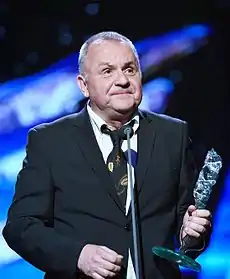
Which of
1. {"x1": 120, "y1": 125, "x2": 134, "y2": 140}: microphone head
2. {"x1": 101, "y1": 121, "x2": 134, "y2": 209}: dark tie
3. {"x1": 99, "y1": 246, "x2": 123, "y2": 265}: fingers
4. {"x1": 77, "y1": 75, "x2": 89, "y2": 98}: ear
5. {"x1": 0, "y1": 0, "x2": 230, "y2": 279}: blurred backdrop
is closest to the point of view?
{"x1": 99, "y1": 246, "x2": 123, "y2": 265}: fingers

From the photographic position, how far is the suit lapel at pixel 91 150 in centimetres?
145

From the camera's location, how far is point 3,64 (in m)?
2.38

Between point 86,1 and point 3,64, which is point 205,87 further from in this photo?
point 3,64

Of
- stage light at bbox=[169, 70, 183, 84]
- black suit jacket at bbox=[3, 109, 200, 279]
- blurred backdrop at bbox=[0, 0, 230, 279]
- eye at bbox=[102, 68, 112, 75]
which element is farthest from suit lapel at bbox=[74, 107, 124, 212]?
stage light at bbox=[169, 70, 183, 84]

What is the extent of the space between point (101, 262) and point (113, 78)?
44cm

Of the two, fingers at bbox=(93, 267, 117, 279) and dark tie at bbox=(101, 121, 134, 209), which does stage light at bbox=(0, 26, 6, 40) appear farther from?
fingers at bbox=(93, 267, 117, 279)

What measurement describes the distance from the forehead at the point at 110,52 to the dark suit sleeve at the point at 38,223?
223 millimetres

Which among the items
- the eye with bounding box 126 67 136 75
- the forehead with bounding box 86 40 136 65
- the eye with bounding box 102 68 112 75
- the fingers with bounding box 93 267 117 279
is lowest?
the fingers with bounding box 93 267 117 279

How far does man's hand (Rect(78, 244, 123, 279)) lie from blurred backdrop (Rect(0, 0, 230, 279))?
1.08 meters

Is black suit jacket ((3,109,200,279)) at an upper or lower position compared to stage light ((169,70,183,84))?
lower

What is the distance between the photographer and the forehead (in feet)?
4.95

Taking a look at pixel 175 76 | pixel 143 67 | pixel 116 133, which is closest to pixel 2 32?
pixel 143 67

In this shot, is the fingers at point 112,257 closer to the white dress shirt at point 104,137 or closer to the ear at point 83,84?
the white dress shirt at point 104,137

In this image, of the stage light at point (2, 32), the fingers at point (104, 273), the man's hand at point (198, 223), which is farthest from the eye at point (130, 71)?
the stage light at point (2, 32)
